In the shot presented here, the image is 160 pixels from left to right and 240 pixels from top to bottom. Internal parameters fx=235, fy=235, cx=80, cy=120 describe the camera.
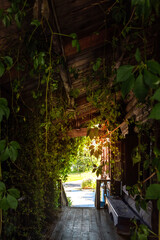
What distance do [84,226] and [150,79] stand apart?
18.0ft

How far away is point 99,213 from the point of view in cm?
680

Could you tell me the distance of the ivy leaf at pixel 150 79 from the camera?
2.41ft

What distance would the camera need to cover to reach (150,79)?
736 mm

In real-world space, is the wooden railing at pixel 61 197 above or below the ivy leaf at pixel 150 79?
below

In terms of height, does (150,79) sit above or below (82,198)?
above

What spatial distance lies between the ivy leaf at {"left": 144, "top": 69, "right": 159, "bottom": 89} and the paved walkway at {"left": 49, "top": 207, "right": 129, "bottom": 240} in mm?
4720

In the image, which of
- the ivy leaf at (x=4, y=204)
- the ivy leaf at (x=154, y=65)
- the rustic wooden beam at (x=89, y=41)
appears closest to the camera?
the ivy leaf at (x=154, y=65)

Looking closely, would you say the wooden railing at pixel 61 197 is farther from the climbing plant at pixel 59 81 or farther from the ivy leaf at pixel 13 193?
the ivy leaf at pixel 13 193

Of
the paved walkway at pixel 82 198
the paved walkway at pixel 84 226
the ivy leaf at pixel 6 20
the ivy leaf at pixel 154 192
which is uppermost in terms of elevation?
the ivy leaf at pixel 6 20

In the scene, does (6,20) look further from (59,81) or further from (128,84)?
(59,81)

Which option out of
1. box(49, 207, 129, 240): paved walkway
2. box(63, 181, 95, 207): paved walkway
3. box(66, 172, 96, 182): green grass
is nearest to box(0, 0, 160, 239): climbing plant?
box(49, 207, 129, 240): paved walkway

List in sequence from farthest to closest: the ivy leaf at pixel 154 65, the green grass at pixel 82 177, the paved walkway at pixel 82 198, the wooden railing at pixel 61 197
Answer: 1. the green grass at pixel 82 177
2. the paved walkway at pixel 82 198
3. the wooden railing at pixel 61 197
4. the ivy leaf at pixel 154 65

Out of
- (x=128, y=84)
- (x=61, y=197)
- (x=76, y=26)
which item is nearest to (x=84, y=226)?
(x=61, y=197)

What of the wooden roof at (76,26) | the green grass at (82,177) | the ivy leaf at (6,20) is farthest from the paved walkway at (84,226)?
the ivy leaf at (6,20)
